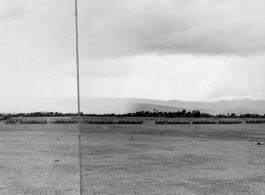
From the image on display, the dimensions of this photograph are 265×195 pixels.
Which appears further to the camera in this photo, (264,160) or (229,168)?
(264,160)

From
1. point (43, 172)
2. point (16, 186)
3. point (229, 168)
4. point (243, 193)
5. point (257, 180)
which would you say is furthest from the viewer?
point (229, 168)

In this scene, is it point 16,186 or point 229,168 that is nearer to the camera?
point 16,186

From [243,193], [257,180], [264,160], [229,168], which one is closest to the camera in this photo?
[243,193]

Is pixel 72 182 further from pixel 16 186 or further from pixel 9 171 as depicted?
pixel 9 171

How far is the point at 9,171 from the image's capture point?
13.4 m

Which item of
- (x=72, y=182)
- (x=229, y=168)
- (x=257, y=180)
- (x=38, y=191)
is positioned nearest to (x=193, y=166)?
(x=229, y=168)

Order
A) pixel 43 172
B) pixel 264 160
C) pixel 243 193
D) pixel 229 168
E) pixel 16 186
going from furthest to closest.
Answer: pixel 264 160, pixel 229 168, pixel 43 172, pixel 16 186, pixel 243 193

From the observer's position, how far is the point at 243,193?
10078 mm

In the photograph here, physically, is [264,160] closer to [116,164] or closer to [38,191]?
[116,164]

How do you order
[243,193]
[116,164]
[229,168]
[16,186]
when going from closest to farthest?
[243,193] → [16,186] → [229,168] → [116,164]

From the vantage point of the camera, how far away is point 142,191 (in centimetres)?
1011

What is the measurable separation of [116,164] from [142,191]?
5146mm

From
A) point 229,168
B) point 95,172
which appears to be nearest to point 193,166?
point 229,168

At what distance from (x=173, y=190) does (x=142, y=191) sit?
973mm
